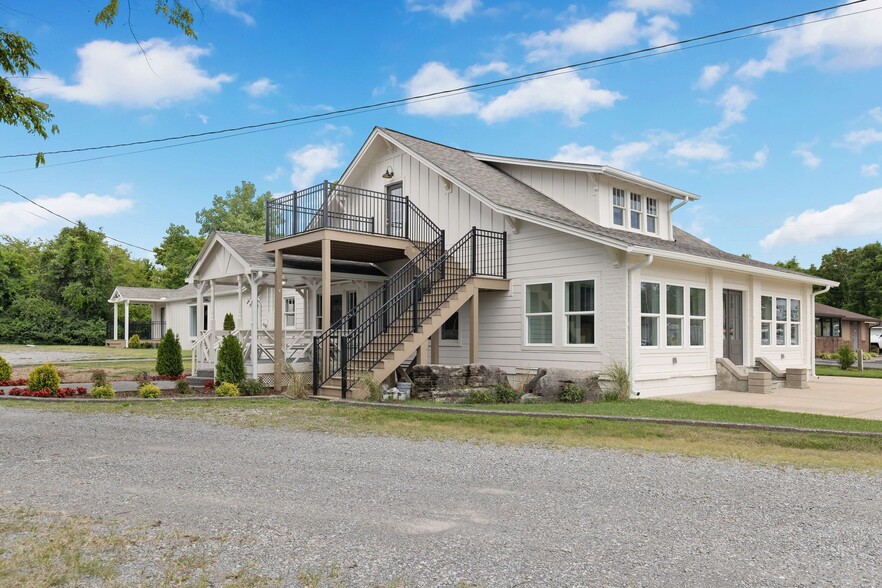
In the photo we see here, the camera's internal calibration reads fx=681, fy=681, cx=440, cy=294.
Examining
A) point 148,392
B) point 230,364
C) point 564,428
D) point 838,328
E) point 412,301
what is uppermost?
point 412,301

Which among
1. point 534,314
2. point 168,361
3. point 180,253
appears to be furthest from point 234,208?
point 534,314

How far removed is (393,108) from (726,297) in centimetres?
1068

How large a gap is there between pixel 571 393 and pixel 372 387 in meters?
3.96

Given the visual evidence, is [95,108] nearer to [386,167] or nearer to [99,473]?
[386,167]

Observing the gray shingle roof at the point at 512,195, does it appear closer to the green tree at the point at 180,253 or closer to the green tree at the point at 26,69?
the green tree at the point at 26,69

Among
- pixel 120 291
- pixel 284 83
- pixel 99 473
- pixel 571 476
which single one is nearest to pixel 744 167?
pixel 284 83

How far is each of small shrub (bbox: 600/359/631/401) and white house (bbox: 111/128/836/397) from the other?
0.63ft

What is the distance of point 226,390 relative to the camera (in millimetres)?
14773

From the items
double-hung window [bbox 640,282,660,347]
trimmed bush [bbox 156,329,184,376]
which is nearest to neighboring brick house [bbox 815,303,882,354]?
double-hung window [bbox 640,282,660,347]

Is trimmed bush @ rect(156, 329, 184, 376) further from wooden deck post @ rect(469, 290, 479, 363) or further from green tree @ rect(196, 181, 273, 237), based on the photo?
green tree @ rect(196, 181, 273, 237)

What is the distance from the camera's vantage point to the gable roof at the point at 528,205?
14.5 m

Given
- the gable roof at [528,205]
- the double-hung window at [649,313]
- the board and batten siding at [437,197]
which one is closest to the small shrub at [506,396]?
the double-hung window at [649,313]

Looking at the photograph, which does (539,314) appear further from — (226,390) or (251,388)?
(226,390)

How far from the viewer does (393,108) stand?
1994 centimetres
